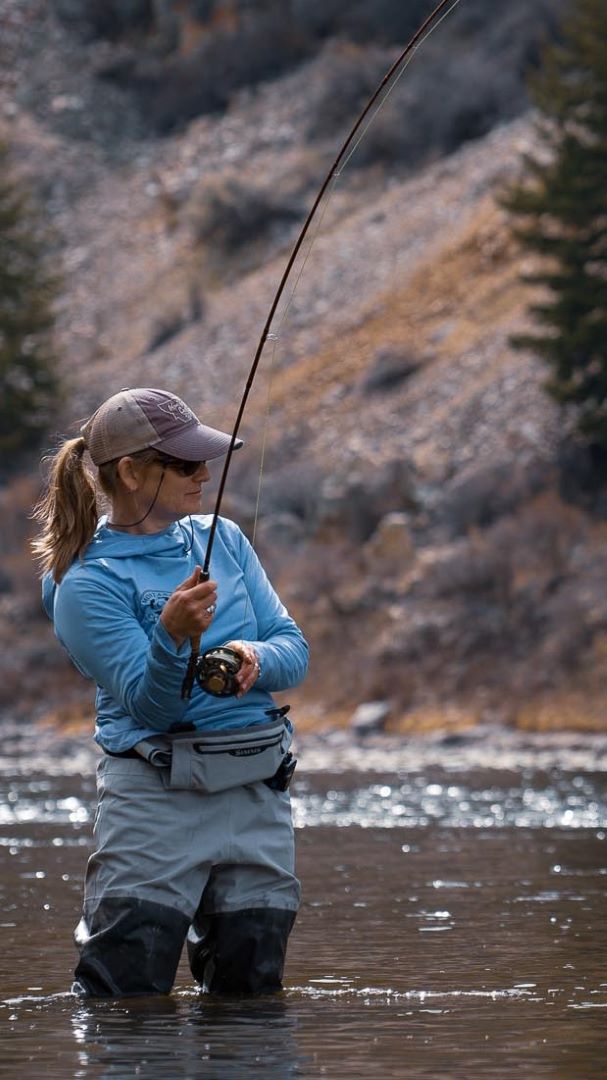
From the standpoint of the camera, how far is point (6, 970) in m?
6.92

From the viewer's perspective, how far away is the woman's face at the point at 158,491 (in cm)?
523

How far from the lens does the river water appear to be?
16.4ft

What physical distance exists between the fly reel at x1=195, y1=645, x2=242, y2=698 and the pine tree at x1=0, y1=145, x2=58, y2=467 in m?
34.2

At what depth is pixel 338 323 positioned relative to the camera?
38625 millimetres

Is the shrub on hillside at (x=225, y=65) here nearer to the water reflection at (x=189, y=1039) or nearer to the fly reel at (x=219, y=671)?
the water reflection at (x=189, y=1039)

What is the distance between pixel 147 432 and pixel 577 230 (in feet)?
81.8

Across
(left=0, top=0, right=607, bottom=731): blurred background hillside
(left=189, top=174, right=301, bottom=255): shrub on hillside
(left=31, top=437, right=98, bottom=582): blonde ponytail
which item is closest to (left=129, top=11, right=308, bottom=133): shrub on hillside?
(left=0, top=0, right=607, bottom=731): blurred background hillside

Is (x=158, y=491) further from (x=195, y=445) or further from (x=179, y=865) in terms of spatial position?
(x=179, y=865)

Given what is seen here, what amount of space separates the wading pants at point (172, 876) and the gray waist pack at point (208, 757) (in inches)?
2.5

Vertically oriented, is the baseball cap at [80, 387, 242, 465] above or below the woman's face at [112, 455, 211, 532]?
above

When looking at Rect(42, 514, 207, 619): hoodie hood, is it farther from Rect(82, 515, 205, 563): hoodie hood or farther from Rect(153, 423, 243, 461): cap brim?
Rect(153, 423, 243, 461): cap brim

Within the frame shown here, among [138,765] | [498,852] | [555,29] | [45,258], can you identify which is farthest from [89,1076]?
[45,258]

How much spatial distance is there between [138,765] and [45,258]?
4471cm


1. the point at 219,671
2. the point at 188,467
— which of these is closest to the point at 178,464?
the point at 188,467
